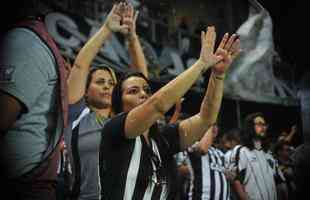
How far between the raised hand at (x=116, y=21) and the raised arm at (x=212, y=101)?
45 centimetres

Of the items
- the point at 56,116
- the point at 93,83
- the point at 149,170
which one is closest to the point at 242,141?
the point at 93,83

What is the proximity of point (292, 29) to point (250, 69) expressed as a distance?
2.42m

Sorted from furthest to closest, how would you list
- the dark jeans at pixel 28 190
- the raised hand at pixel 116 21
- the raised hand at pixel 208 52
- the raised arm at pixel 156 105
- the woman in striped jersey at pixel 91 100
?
the raised hand at pixel 116 21
the woman in striped jersey at pixel 91 100
the raised hand at pixel 208 52
the raised arm at pixel 156 105
the dark jeans at pixel 28 190

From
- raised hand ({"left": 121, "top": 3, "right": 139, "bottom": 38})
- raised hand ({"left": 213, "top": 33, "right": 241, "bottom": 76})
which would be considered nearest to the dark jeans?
raised hand ({"left": 213, "top": 33, "right": 241, "bottom": 76})

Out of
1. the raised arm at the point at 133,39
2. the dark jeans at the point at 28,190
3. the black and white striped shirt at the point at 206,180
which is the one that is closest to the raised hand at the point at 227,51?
the raised arm at the point at 133,39

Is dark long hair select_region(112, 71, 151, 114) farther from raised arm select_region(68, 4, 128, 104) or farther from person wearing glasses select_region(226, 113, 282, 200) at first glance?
person wearing glasses select_region(226, 113, 282, 200)

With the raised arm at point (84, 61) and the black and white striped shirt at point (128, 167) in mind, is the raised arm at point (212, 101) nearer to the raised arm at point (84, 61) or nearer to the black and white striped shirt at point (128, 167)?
the black and white striped shirt at point (128, 167)

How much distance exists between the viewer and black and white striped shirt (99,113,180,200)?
161 cm

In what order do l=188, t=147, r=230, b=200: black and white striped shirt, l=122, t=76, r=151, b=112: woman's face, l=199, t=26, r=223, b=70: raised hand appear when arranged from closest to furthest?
l=199, t=26, r=223, b=70: raised hand → l=122, t=76, r=151, b=112: woman's face → l=188, t=147, r=230, b=200: black and white striped shirt

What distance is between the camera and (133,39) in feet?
6.97

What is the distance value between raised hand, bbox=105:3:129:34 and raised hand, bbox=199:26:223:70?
43 centimetres

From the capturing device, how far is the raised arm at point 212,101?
179cm

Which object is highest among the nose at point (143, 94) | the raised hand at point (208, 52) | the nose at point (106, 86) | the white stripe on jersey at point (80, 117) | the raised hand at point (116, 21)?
the raised hand at point (116, 21)

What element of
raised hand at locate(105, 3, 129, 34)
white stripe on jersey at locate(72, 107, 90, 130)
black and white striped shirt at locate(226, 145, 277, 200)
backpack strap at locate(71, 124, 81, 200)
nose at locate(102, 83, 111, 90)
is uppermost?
raised hand at locate(105, 3, 129, 34)
